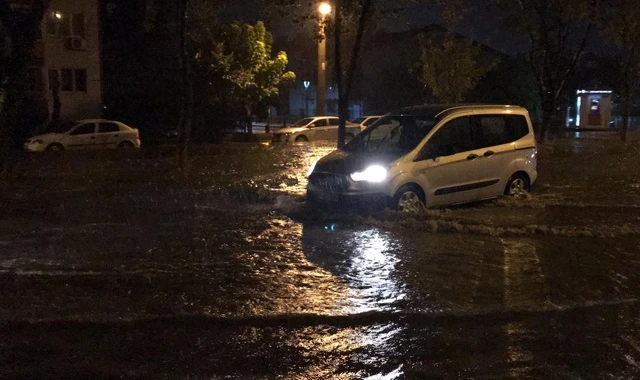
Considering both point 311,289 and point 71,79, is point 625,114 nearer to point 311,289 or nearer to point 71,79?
point 71,79

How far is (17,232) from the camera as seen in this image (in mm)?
10367

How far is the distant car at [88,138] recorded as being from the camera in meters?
26.2

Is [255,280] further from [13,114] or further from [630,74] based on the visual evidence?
[630,74]

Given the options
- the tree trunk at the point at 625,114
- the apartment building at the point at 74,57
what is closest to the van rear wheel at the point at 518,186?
the tree trunk at the point at 625,114

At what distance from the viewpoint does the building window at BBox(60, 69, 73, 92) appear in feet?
121

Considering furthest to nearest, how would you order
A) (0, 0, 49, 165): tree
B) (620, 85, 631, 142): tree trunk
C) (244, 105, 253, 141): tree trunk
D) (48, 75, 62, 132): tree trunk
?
1. (244, 105, 253, 141): tree trunk
2. (48, 75, 62, 132): tree trunk
3. (620, 85, 631, 142): tree trunk
4. (0, 0, 49, 165): tree

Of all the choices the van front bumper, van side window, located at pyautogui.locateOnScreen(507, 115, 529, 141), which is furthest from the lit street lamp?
the van front bumper

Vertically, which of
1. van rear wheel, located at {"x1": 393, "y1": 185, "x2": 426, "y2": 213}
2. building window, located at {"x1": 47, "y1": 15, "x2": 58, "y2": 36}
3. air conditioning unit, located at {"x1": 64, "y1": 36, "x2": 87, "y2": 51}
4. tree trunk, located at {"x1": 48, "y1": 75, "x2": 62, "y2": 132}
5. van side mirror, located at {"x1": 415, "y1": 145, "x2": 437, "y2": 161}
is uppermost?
building window, located at {"x1": 47, "y1": 15, "x2": 58, "y2": 36}

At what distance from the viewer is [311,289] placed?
7562 millimetres

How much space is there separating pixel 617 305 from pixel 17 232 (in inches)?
309

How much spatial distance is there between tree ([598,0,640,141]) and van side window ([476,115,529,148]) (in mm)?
14481

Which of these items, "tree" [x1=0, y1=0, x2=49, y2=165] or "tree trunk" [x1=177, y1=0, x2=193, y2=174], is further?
"tree trunk" [x1=177, y1=0, x2=193, y2=174]

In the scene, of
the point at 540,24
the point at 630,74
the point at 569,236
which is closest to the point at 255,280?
the point at 569,236

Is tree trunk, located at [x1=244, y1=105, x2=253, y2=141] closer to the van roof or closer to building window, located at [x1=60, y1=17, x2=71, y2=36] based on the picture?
building window, located at [x1=60, y1=17, x2=71, y2=36]
